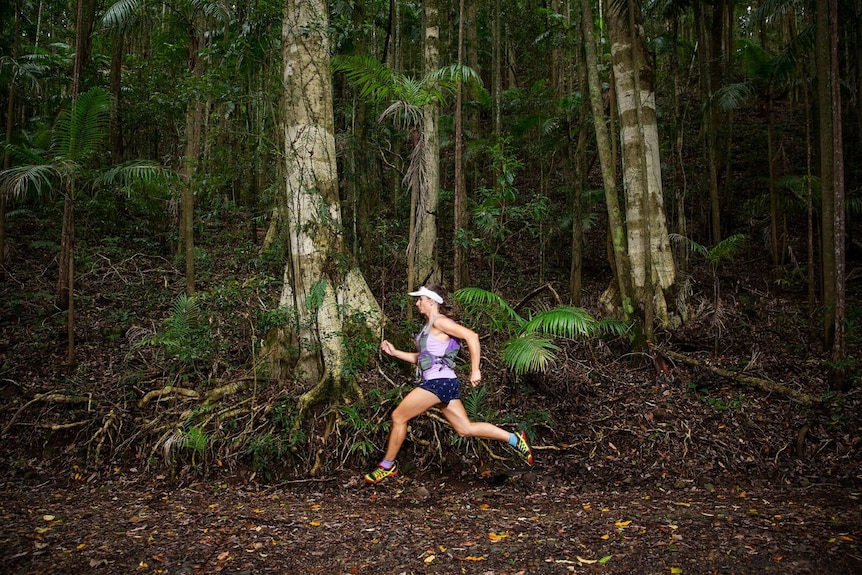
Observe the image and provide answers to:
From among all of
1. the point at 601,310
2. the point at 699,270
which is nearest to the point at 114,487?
the point at 601,310

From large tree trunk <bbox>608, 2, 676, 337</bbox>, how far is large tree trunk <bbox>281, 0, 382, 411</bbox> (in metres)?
4.44

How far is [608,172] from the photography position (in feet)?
25.8

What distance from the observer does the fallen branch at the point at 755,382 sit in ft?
20.8

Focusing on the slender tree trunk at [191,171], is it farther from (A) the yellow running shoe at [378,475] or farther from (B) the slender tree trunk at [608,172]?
(B) the slender tree trunk at [608,172]

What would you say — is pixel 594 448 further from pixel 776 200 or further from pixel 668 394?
pixel 776 200

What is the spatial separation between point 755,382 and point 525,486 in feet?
11.4

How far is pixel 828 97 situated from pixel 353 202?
628cm

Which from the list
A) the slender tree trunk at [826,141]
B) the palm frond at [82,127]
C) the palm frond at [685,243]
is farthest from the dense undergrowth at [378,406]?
the palm frond at [82,127]

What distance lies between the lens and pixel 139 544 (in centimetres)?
395

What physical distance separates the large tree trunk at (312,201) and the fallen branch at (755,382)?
14.8 feet

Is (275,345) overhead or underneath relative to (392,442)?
overhead

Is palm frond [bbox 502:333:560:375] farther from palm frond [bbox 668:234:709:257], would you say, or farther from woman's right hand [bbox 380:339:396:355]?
palm frond [bbox 668:234:709:257]

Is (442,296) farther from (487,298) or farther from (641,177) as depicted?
(641,177)

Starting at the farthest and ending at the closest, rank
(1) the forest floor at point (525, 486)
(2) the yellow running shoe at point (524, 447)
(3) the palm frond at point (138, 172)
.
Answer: (3) the palm frond at point (138, 172), (2) the yellow running shoe at point (524, 447), (1) the forest floor at point (525, 486)
